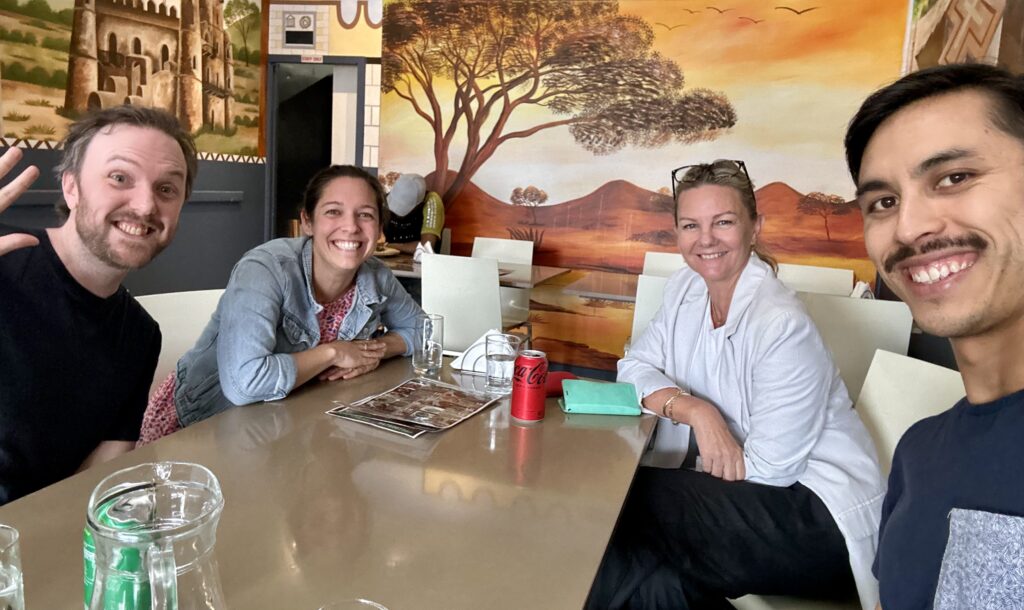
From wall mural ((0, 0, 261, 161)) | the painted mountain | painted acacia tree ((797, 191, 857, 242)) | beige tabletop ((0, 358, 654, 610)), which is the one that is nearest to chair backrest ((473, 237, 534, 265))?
the painted mountain

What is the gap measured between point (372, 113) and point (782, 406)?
4.94 meters

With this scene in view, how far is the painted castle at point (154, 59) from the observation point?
382 cm

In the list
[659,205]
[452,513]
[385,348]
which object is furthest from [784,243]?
[452,513]

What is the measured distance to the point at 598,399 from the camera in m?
1.61

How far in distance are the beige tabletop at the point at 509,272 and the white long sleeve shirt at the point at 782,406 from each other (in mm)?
1888

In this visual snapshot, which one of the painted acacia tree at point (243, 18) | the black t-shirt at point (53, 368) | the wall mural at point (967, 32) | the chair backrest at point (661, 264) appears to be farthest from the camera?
the painted acacia tree at point (243, 18)

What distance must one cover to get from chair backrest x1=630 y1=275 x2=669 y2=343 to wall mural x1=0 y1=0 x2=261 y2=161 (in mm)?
2797

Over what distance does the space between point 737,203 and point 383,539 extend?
1.33 metres

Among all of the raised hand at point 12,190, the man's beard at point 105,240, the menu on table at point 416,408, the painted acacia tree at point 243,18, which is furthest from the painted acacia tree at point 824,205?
the painted acacia tree at point 243,18

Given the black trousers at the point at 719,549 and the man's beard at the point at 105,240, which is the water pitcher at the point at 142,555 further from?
the black trousers at the point at 719,549

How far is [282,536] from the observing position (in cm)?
93

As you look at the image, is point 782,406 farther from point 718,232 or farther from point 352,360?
point 352,360

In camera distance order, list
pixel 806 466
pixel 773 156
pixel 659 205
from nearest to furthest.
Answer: pixel 806 466 → pixel 773 156 → pixel 659 205

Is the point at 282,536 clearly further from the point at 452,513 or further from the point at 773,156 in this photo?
the point at 773,156
